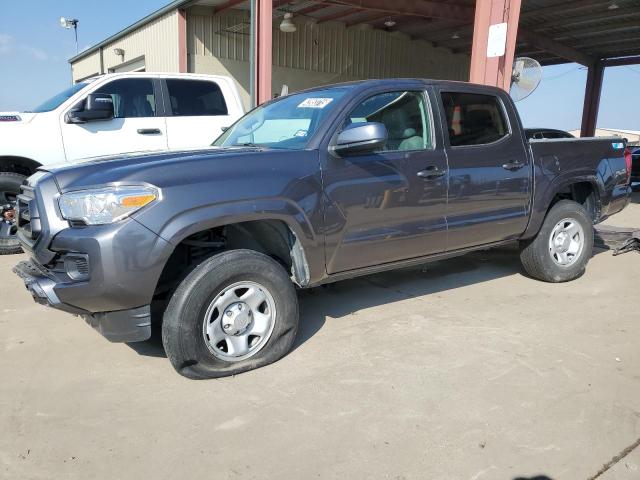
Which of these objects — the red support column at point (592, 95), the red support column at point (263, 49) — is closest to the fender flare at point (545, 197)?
the red support column at point (263, 49)

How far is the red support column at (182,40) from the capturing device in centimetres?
1389

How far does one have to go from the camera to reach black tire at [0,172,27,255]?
19.4 feet

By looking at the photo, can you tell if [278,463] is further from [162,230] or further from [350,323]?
[350,323]

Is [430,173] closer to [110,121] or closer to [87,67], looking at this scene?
[110,121]

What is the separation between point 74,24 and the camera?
22.5m

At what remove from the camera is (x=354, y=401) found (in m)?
2.95

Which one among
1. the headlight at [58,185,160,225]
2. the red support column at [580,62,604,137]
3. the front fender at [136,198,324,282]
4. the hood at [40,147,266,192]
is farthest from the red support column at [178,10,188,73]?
the red support column at [580,62,604,137]

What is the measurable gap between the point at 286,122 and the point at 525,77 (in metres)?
5.99

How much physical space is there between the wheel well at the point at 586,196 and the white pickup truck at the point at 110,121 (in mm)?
4038

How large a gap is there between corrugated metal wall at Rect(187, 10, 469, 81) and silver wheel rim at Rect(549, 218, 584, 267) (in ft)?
38.9

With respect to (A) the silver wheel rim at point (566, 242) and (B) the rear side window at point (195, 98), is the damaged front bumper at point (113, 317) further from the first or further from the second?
(B) the rear side window at point (195, 98)

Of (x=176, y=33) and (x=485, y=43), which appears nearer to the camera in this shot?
(x=485, y=43)

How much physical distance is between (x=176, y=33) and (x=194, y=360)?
42.6 feet

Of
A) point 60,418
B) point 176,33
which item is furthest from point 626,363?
point 176,33
